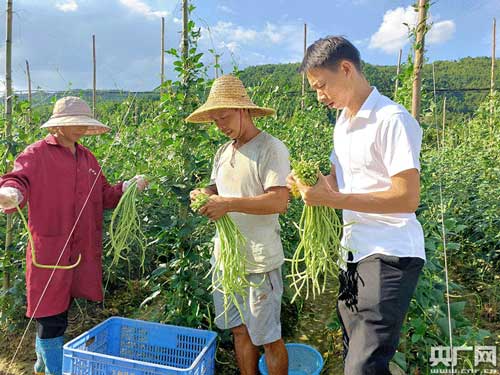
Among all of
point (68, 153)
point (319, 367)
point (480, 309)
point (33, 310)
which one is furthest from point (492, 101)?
point (33, 310)

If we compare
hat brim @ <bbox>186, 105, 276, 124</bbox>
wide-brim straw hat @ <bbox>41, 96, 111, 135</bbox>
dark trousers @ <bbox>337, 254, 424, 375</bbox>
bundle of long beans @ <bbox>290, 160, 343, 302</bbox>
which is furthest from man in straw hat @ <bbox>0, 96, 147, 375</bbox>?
dark trousers @ <bbox>337, 254, 424, 375</bbox>

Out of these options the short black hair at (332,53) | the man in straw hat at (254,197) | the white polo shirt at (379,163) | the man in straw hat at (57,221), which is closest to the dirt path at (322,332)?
the man in straw hat at (254,197)

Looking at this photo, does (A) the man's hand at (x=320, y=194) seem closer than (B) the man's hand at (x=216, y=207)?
Yes

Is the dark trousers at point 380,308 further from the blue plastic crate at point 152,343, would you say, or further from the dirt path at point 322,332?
the dirt path at point 322,332

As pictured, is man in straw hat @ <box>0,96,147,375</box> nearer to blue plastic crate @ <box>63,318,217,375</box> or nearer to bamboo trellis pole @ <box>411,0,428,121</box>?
blue plastic crate @ <box>63,318,217,375</box>

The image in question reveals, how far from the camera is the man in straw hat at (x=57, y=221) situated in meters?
2.06

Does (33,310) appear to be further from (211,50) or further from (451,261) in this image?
(451,261)

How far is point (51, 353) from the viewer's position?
2.13 meters

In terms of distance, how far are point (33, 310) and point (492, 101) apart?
653 cm

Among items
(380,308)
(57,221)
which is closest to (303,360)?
(380,308)

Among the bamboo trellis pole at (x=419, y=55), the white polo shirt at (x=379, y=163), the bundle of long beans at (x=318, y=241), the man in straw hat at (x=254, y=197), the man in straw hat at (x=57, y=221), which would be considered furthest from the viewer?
the bamboo trellis pole at (x=419, y=55)

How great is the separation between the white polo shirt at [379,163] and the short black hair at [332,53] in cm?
16

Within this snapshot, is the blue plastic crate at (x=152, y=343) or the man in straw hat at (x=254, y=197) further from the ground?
the man in straw hat at (x=254, y=197)

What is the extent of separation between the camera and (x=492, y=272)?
3461 mm
